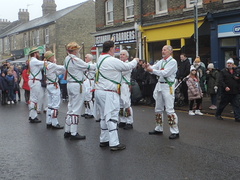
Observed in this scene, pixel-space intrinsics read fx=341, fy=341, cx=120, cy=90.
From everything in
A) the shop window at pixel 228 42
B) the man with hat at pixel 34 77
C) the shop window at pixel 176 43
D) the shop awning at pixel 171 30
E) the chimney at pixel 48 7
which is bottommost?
the man with hat at pixel 34 77

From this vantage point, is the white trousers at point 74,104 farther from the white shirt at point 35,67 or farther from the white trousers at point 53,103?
the white shirt at point 35,67

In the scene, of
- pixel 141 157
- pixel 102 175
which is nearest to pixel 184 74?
pixel 141 157

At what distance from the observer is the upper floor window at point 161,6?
64.2 ft

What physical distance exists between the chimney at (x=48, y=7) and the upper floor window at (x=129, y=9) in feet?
81.1

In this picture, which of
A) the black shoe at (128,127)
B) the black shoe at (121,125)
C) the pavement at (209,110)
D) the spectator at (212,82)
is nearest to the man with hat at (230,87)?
the pavement at (209,110)

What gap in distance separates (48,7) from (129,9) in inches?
986

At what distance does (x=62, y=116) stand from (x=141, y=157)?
588 centimetres

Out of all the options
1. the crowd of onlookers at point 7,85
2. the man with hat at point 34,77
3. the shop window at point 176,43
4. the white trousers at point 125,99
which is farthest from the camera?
the shop window at point 176,43

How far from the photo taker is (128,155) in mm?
6055

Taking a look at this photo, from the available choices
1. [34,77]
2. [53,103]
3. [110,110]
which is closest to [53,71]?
[53,103]

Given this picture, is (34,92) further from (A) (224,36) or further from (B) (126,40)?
(B) (126,40)

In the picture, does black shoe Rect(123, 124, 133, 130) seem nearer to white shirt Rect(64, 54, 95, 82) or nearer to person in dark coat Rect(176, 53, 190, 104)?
white shirt Rect(64, 54, 95, 82)

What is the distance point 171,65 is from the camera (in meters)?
7.22

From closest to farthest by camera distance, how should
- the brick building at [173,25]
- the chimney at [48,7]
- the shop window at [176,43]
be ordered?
the brick building at [173,25]
the shop window at [176,43]
the chimney at [48,7]
